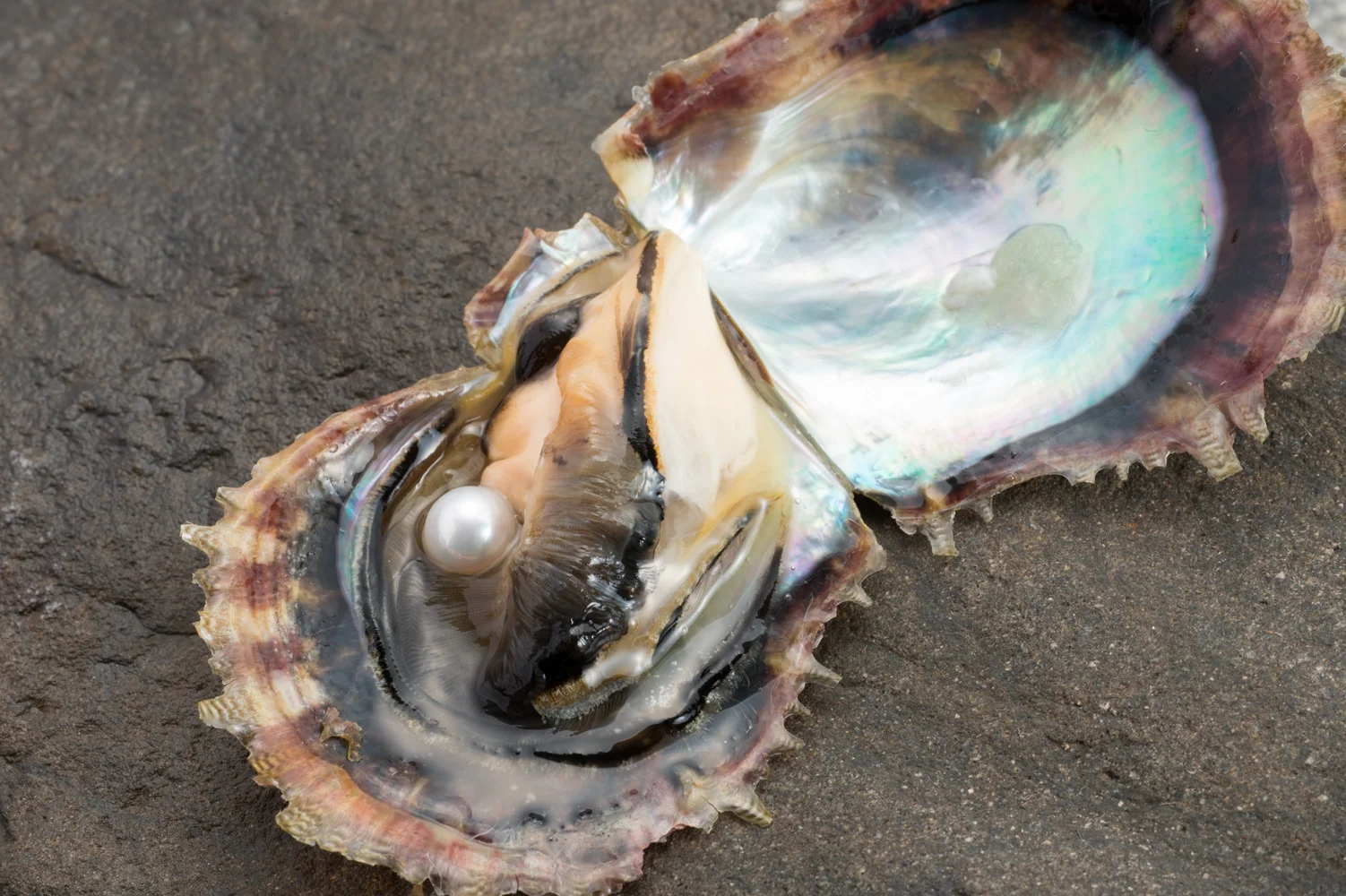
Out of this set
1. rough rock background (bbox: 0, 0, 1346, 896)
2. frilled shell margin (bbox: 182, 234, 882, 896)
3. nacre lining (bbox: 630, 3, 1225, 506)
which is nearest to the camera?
frilled shell margin (bbox: 182, 234, 882, 896)

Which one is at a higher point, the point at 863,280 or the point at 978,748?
the point at 863,280

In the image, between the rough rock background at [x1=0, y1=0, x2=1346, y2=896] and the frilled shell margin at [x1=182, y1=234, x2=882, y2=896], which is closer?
the frilled shell margin at [x1=182, y1=234, x2=882, y2=896]

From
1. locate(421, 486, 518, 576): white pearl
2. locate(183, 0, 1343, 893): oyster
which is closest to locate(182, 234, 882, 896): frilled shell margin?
locate(183, 0, 1343, 893): oyster

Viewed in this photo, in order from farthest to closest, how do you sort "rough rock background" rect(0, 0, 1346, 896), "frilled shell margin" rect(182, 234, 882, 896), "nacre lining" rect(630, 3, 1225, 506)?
1. "nacre lining" rect(630, 3, 1225, 506)
2. "rough rock background" rect(0, 0, 1346, 896)
3. "frilled shell margin" rect(182, 234, 882, 896)

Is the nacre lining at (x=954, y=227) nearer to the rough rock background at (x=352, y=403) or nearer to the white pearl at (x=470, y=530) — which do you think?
the rough rock background at (x=352, y=403)

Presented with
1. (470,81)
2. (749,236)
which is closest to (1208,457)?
(749,236)

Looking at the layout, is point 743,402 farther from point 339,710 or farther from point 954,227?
point 339,710

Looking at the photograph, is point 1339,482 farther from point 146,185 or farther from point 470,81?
point 146,185

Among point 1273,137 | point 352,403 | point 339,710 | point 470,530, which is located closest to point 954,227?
point 1273,137

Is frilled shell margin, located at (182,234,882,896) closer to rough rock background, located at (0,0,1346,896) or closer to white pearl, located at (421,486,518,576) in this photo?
rough rock background, located at (0,0,1346,896)
